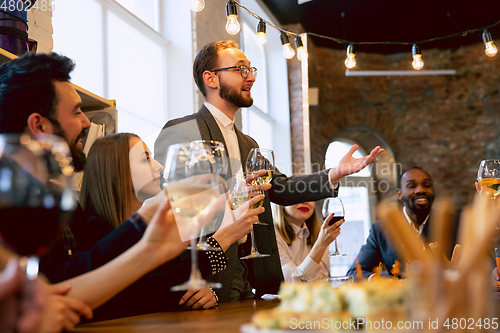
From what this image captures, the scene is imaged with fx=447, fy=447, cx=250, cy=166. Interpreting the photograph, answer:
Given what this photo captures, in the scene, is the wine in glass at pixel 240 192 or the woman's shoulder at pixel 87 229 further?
the wine in glass at pixel 240 192

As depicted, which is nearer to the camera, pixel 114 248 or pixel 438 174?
pixel 114 248

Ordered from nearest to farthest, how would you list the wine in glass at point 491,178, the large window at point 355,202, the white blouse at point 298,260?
the wine in glass at point 491,178
the white blouse at point 298,260
the large window at point 355,202

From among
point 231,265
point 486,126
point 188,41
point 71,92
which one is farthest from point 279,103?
point 71,92

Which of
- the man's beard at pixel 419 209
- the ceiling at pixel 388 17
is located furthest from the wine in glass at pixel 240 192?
the ceiling at pixel 388 17

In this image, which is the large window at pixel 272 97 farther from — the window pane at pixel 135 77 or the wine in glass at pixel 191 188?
the wine in glass at pixel 191 188

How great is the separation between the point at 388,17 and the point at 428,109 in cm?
161

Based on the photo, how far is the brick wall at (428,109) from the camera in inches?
249

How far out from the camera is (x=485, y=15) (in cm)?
573

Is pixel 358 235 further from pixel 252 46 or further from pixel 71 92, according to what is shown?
pixel 71 92

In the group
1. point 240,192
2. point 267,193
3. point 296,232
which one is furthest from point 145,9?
point 240,192

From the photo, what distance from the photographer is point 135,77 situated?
3160mm

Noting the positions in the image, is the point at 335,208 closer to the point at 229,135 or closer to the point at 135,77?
the point at 229,135

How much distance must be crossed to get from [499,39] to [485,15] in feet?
2.65

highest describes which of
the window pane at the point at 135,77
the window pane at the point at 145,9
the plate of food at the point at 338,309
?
the window pane at the point at 145,9
